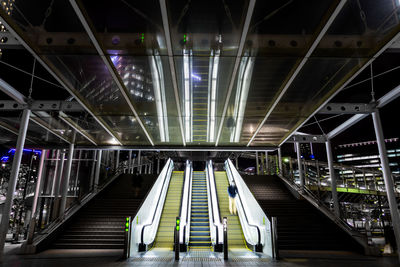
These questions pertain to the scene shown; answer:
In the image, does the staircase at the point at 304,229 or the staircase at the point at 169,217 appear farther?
the staircase at the point at 169,217

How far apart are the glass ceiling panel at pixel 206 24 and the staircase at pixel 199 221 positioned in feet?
22.6

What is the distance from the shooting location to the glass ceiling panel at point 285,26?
4234mm

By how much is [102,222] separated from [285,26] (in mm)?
9511

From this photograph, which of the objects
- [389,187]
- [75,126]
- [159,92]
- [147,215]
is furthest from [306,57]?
[75,126]

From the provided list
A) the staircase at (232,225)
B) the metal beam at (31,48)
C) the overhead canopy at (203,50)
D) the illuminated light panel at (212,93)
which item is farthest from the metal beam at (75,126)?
the staircase at (232,225)

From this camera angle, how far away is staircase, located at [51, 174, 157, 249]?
8973mm

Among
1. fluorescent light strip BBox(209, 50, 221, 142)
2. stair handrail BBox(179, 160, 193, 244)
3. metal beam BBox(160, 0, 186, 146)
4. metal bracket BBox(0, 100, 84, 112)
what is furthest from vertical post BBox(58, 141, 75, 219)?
fluorescent light strip BBox(209, 50, 221, 142)

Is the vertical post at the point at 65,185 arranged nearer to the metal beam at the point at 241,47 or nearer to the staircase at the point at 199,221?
the staircase at the point at 199,221

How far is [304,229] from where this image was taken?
31.4 ft

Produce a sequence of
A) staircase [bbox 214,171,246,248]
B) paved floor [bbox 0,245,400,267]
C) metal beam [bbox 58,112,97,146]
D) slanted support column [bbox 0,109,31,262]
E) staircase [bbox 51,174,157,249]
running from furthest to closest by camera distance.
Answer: staircase [bbox 214,171,246,248] < metal beam [bbox 58,112,97,146] < staircase [bbox 51,174,157,249] < slanted support column [bbox 0,109,31,262] < paved floor [bbox 0,245,400,267]

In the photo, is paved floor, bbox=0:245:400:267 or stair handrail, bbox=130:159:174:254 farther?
stair handrail, bbox=130:159:174:254

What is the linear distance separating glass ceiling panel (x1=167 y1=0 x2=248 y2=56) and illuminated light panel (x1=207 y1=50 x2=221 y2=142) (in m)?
0.38

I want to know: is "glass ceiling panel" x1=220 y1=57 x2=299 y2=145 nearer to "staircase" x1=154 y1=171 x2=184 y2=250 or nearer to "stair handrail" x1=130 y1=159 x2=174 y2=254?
"stair handrail" x1=130 y1=159 x2=174 y2=254

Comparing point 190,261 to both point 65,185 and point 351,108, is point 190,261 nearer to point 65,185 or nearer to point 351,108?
point 351,108
